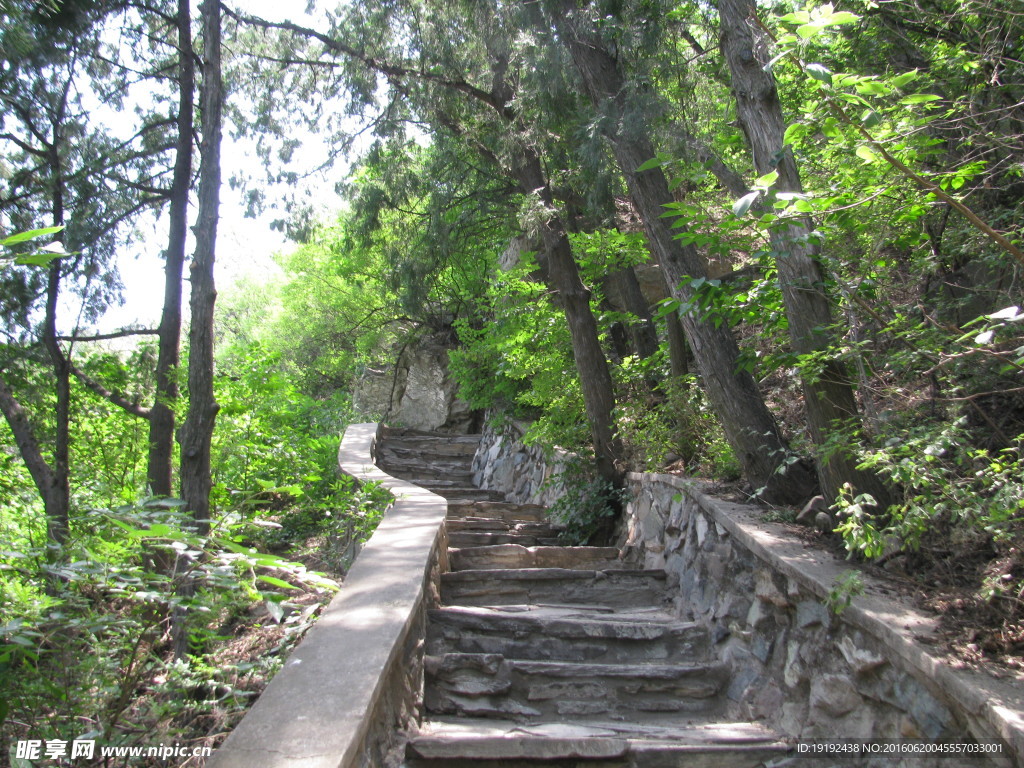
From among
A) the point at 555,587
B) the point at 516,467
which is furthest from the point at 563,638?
the point at 516,467

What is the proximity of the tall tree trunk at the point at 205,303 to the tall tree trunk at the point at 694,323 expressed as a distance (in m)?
2.92

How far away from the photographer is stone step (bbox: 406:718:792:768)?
8.54 feet

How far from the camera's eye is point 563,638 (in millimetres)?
3826

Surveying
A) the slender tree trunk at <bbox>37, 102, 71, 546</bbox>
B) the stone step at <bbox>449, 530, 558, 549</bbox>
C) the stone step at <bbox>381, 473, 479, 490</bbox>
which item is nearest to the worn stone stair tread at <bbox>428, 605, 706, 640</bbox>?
the stone step at <bbox>449, 530, 558, 549</bbox>

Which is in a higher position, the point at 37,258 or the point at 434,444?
the point at 37,258

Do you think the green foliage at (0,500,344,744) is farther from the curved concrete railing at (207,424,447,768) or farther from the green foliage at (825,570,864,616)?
the green foliage at (825,570,864,616)

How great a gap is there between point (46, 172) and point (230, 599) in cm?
588

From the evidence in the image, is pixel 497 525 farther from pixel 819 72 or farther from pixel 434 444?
pixel 434 444

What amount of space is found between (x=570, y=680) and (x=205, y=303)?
4086mm

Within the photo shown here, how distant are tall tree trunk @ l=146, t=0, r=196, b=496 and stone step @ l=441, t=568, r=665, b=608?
3.11m

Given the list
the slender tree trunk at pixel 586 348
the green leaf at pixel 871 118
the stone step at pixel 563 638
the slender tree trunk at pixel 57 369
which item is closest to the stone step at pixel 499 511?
the slender tree trunk at pixel 586 348

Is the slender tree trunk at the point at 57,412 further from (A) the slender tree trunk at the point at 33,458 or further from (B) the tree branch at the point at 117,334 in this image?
(B) the tree branch at the point at 117,334

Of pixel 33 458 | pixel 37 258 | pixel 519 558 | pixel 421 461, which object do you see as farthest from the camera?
pixel 421 461

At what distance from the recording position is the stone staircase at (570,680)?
8.84 ft
